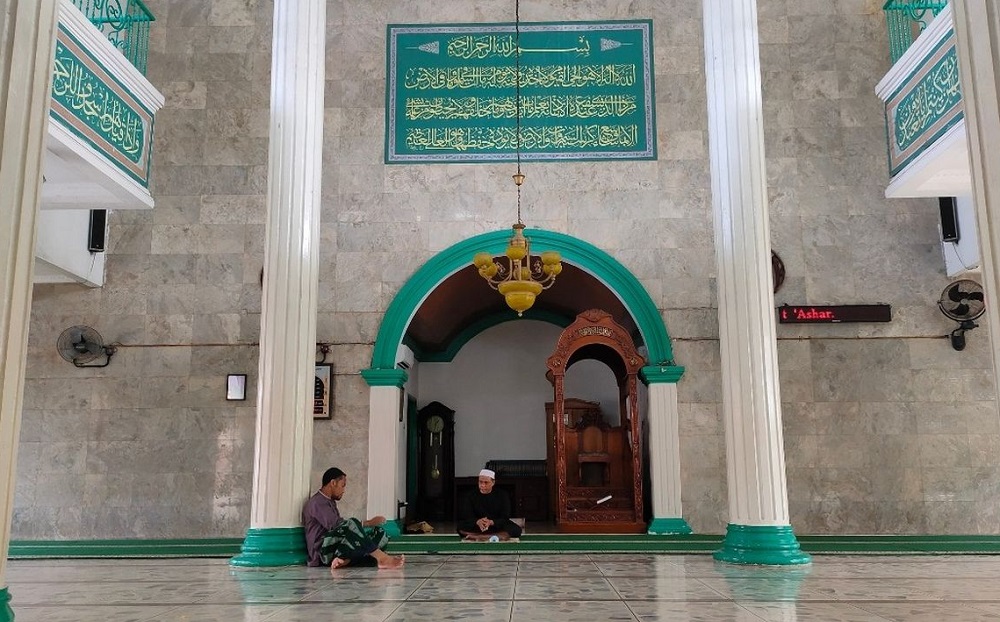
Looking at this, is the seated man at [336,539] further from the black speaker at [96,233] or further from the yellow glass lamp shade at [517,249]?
the black speaker at [96,233]

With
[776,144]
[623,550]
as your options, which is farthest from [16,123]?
[776,144]

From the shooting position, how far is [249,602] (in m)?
3.57

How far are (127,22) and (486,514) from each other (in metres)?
5.03

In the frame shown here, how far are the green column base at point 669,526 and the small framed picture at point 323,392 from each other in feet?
10.4

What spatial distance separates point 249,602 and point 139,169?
414cm

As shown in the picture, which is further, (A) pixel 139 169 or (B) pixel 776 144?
(B) pixel 776 144

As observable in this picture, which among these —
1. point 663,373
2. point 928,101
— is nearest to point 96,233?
point 663,373

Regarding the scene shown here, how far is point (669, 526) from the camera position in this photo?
773cm

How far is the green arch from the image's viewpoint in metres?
8.09

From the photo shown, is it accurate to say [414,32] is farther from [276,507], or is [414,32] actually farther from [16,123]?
[16,123]

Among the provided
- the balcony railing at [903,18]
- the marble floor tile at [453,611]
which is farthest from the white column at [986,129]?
the balcony railing at [903,18]

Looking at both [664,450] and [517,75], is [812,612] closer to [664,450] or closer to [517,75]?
[664,450]

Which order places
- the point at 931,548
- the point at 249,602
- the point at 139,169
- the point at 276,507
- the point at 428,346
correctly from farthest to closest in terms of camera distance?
the point at 428,346, the point at 139,169, the point at 931,548, the point at 276,507, the point at 249,602

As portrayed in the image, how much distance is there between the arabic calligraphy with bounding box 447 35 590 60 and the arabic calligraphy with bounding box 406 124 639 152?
793 millimetres
